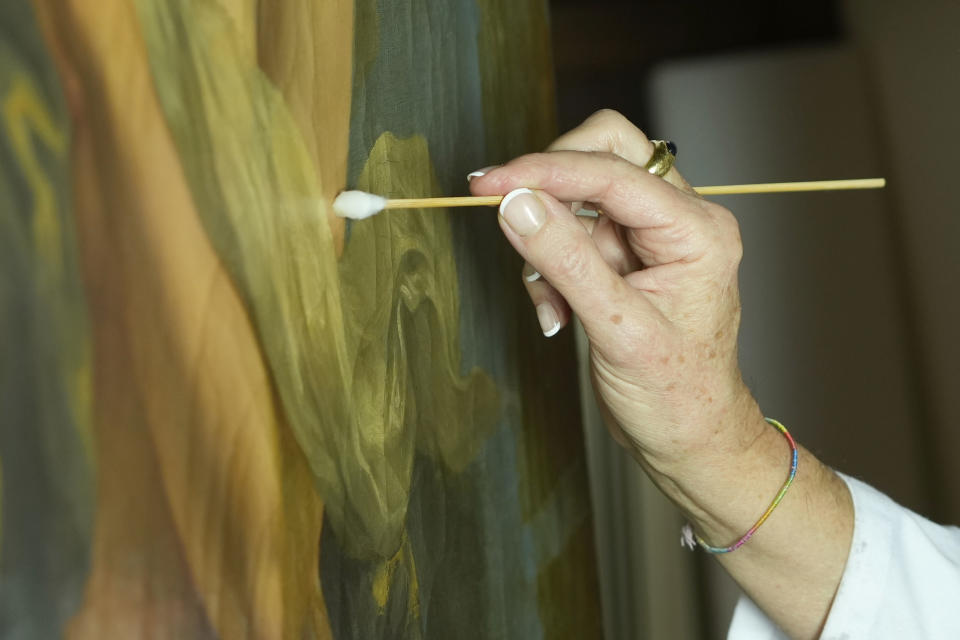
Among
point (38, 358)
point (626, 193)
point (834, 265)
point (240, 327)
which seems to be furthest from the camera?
point (834, 265)

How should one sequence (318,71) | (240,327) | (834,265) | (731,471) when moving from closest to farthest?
(240,327) → (318,71) → (731,471) → (834,265)

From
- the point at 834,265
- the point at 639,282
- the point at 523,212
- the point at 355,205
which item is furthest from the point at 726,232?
the point at 834,265

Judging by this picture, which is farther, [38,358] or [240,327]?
[240,327]

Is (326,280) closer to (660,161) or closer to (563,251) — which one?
(563,251)

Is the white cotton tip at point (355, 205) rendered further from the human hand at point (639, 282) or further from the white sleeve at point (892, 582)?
the white sleeve at point (892, 582)

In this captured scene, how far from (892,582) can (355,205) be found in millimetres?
598

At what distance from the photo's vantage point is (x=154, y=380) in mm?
367

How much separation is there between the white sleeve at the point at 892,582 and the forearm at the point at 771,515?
0.02 meters

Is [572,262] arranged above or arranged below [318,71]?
below

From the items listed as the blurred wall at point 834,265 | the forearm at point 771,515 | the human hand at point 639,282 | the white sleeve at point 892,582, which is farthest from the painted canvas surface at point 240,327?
the blurred wall at point 834,265

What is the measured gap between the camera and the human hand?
64cm

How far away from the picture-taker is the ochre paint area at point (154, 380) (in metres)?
0.34

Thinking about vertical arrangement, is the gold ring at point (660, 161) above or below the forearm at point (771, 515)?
above

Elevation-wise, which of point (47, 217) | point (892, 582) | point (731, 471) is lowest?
point (892, 582)
